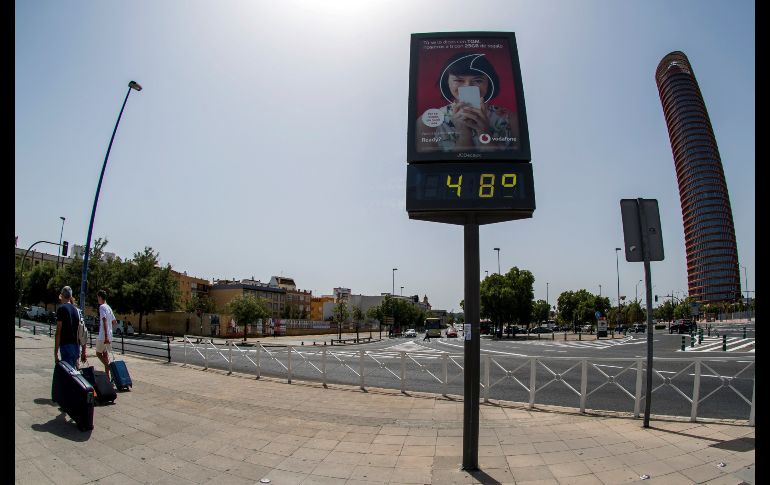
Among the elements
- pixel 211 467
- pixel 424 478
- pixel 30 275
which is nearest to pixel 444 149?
pixel 424 478

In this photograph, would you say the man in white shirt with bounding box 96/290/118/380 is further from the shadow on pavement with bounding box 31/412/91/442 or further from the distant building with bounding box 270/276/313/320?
the distant building with bounding box 270/276/313/320

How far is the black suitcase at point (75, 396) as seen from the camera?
211 inches

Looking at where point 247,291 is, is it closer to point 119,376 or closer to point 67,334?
point 119,376

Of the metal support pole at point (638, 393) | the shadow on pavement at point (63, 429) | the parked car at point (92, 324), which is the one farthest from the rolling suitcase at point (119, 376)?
the parked car at point (92, 324)

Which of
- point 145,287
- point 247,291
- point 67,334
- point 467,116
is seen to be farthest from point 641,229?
point 247,291

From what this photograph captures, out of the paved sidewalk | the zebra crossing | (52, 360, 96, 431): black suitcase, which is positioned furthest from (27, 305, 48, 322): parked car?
the zebra crossing

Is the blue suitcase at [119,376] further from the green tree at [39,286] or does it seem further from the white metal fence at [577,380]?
the green tree at [39,286]

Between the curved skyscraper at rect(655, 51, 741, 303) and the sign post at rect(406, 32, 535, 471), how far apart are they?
167583 mm

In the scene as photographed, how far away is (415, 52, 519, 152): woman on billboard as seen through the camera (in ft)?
16.3

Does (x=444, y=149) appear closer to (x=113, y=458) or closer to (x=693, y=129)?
(x=113, y=458)

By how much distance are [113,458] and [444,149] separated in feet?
17.9

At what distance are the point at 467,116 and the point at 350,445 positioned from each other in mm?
4613

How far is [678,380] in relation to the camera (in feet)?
36.3

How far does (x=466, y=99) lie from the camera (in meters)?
5.08
